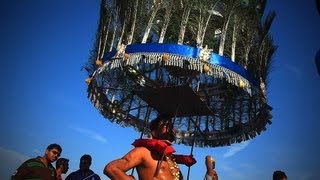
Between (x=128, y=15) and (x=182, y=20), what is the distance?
183cm

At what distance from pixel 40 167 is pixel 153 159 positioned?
3.04 metres

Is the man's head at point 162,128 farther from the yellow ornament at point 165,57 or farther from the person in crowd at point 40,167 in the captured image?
the yellow ornament at point 165,57

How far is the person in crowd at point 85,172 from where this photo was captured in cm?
731

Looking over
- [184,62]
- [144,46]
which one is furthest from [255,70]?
[144,46]

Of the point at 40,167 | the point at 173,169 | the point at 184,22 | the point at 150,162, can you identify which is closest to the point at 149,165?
the point at 150,162

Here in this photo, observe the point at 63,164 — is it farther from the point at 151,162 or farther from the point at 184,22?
the point at 184,22

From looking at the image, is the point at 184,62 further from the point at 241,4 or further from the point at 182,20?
the point at 241,4

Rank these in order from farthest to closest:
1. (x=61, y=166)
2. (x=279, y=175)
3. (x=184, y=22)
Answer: (x=184, y=22) < (x=61, y=166) < (x=279, y=175)

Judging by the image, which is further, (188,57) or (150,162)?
(188,57)

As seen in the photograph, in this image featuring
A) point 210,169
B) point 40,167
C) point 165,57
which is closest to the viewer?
point 40,167

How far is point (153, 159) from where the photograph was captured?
3.41m

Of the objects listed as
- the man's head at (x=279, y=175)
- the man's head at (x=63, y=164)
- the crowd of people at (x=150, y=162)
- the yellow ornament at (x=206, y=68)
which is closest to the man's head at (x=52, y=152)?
the crowd of people at (x=150, y=162)

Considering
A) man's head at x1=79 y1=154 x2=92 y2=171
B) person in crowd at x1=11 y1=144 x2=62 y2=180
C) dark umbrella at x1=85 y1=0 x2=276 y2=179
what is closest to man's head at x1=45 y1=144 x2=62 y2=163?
person in crowd at x1=11 y1=144 x2=62 y2=180

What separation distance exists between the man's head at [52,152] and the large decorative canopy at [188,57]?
10.6 feet
